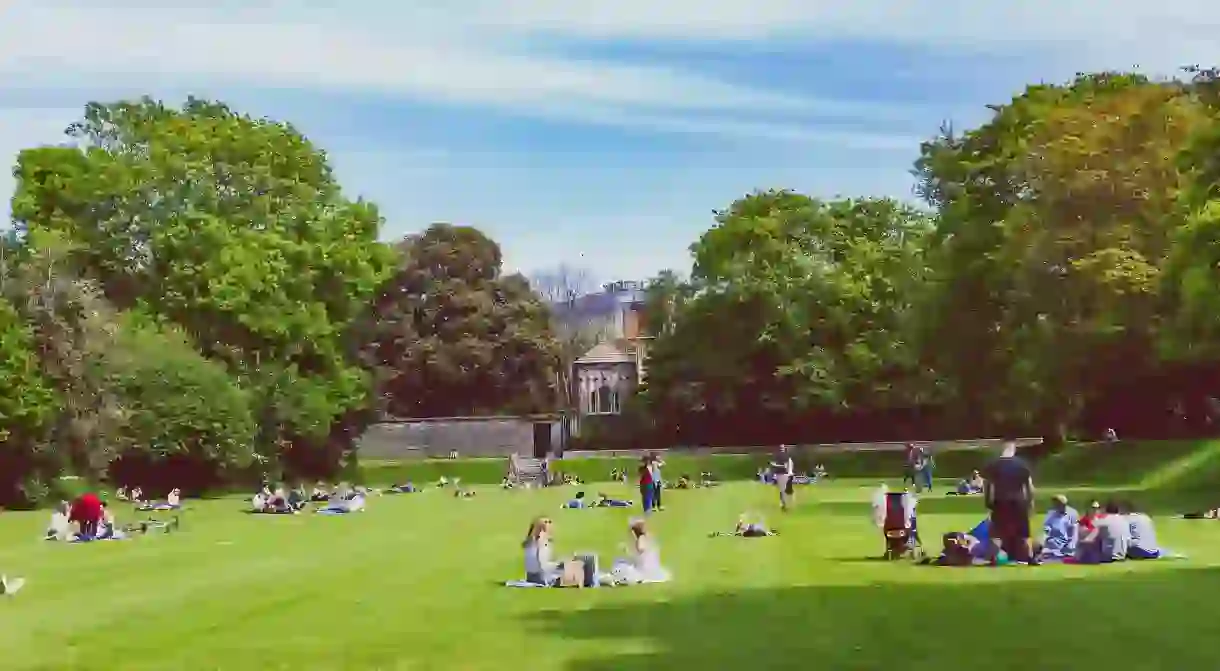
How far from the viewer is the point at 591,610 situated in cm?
1948

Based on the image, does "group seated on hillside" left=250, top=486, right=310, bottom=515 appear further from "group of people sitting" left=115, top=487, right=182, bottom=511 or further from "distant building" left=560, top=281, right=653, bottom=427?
"distant building" left=560, top=281, right=653, bottom=427

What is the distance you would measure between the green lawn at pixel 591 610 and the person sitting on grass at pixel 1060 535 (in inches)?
50.4

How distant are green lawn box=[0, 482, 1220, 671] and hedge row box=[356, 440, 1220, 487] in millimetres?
24898

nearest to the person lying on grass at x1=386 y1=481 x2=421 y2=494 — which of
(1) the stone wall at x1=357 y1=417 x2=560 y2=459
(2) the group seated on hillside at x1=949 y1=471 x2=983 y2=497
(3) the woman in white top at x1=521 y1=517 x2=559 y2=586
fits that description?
(1) the stone wall at x1=357 y1=417 x2=560 y2=459

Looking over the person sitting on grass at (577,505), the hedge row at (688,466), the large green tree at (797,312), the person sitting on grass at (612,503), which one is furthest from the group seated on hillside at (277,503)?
the large green tree at (797,312)

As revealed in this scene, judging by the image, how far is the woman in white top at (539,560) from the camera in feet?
74.2

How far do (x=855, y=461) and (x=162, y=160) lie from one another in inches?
1368

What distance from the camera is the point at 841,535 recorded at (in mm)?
32719

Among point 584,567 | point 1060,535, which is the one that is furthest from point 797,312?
point 584,567

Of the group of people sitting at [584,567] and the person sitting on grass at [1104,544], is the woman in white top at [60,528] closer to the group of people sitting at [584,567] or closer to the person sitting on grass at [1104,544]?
the group of people sitting at [584,567]

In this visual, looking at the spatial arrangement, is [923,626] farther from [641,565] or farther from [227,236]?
[227,236]

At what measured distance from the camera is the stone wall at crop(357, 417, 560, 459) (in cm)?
9356

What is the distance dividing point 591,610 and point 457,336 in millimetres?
81724

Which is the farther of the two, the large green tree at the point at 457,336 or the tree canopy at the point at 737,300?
the large green tree at the point at 457,336
